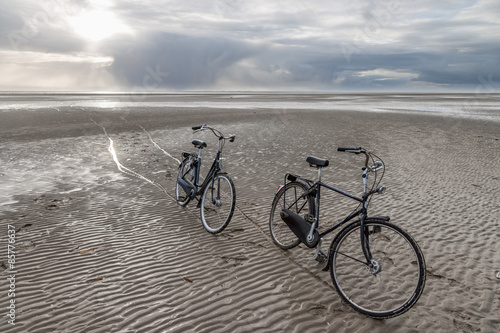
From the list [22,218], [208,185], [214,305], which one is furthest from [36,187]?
[214,305]

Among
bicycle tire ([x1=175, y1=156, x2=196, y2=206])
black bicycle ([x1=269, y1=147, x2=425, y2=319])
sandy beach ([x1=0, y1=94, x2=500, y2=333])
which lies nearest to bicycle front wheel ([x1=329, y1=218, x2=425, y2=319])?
black bicycle ([x1=269, y1=147, x2=425, y2=319])

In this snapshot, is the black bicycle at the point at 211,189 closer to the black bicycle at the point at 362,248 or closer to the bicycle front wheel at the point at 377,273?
the black bicycle at the point at 362,248

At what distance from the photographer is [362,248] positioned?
4.05 meters

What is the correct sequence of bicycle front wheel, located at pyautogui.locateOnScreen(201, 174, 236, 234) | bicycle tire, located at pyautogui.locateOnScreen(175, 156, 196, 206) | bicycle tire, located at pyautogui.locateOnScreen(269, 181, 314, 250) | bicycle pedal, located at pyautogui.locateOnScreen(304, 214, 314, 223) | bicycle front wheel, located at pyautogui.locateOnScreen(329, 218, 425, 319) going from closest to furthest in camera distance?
1. bicycle front wheel, located at pyautogui.locateOnScreen(329, 218, 425, 319)
2. bicycle pedal, located at pyautogui.locateOnScreen(304, 214, 314, 223)
3. bicycle tire, located at pyautogui.locateOnScreen(269, 181, 314, 250)
4. bicycle front wheel, located at pyautogui.locateOnScreen(201, 174, 236, 234)
5. bicycle tire, located at pyautogui.locateOnScreen(175, 156, 196, 206)

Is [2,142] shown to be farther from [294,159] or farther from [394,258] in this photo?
[394,258]

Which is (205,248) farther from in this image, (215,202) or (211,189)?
(211,189)

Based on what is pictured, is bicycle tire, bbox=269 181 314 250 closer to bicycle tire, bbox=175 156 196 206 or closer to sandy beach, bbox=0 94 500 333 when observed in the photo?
sandy beach, bbox=0 94 500 333

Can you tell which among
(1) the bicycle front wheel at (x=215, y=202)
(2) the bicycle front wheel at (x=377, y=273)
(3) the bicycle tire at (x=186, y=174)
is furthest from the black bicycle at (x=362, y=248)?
(3) the bicycle tire at (x=186, y=174)

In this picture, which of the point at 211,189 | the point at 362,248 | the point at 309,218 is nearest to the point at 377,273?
the point at 362,248

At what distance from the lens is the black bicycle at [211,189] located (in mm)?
5990

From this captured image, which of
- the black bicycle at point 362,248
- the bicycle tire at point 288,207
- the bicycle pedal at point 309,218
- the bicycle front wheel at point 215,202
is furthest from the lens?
the bicycle front wheel at point 215,202

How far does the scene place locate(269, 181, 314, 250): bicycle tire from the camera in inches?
204

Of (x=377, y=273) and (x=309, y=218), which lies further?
(x=309, y=218)

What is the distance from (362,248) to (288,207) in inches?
67.6
